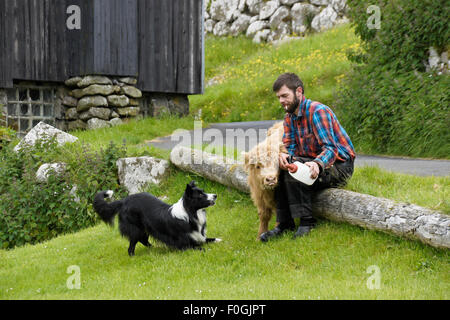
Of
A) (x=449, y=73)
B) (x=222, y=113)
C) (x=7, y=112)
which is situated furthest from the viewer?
(x=222, y=113)

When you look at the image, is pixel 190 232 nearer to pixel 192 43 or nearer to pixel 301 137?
pixel 301 137

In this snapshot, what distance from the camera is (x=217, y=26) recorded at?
30.7m

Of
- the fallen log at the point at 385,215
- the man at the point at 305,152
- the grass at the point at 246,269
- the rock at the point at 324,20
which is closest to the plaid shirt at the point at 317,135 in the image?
the man at the point at 305,152

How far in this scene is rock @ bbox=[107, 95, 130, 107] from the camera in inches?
579

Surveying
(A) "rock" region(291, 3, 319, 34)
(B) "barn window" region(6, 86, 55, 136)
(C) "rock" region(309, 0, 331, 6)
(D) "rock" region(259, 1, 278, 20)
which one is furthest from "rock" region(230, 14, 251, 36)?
(B) "barn window" region(6, 86, 55, 136)

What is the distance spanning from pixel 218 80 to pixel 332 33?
19.5 feet

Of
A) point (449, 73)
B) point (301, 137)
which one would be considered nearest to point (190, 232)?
point (301, 137)

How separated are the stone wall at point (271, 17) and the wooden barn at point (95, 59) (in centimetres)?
1140

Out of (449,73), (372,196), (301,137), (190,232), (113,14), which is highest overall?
(113,14)

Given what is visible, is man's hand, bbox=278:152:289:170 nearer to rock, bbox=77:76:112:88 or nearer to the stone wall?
rock, bbox=77:76:112:88

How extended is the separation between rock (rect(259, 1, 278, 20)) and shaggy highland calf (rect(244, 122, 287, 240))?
23.4 meters

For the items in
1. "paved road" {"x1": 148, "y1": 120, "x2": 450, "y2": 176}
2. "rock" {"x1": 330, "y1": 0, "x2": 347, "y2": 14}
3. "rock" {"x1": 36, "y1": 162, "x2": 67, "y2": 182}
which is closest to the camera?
"paved road" {"x1": 148, "y1": 120, "x2": 450, "y2": 176}

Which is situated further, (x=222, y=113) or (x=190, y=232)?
(x=222, y=113)

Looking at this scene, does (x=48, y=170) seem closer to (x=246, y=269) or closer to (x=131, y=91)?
(x=246, y=269)
